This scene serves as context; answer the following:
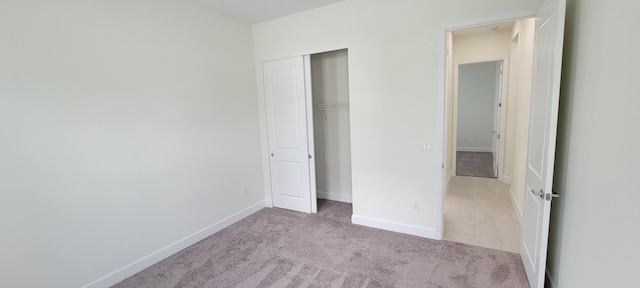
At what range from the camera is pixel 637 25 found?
1.12 metres

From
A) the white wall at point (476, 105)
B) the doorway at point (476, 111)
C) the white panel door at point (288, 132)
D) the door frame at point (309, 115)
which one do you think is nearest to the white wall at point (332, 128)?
the door frame at point (309, 115)

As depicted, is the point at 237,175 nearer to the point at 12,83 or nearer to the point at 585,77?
the point at 12,83

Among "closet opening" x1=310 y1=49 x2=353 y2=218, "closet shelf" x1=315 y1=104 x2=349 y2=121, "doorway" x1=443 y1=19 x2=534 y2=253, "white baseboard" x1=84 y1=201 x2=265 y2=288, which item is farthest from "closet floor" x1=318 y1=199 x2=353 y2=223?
"closet shelf" x1=315 y1=104 x2=349 y2=121

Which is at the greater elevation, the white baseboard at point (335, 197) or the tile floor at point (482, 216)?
the white baseboard at point (335, 197)

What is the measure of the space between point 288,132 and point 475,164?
16.9 ft

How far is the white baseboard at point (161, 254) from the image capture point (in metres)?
2.36

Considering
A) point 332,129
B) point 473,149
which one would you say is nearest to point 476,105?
point 473,149

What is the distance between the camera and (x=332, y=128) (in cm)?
424

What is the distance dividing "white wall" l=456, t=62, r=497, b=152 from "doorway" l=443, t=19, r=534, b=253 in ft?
4.35

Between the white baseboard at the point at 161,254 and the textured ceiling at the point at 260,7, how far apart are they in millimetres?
2577

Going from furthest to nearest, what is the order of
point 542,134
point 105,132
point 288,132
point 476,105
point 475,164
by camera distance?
1. point 476,105
2. point 475,164
3. point 288,132
4. point 105,132
5. point 542,134

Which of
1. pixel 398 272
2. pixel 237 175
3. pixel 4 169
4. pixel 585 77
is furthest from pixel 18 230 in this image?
pixel 585 77

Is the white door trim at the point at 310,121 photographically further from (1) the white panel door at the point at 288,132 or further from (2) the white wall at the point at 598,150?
(2) the white wall at the point at 598,150

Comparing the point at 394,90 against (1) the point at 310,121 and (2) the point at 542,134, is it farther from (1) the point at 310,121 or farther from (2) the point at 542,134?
(2) the point at 542,134
